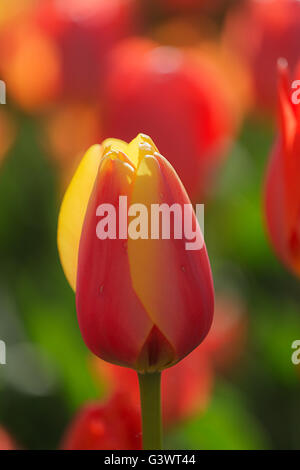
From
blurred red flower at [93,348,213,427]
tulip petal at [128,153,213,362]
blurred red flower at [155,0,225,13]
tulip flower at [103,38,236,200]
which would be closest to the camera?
tulip petal at [128,153,213,362]

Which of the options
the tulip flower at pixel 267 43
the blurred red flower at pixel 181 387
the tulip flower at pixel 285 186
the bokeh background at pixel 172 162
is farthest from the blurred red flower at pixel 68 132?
the tulip flower at pixel 285 186

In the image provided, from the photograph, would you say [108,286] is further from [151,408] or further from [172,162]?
[172,162]

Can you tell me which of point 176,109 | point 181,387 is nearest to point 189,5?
point 176,109

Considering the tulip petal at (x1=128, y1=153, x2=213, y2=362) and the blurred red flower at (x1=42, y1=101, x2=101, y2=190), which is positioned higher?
the blurred red flower at (x1=42, y1=101, x2=101, y2=190)

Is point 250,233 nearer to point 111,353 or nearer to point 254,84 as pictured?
point 254,84

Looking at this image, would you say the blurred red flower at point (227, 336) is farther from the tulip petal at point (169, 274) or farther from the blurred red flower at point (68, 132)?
the tulip petal at point (169, 274)

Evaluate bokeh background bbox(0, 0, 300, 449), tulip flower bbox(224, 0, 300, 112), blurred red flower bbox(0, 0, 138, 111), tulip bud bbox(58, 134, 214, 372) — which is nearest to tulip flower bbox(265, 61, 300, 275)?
tulip bud bbox(58, 134, 214, 372)

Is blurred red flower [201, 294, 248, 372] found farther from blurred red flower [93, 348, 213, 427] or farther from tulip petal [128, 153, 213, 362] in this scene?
tulip petal [128, 153, 213, 362]
